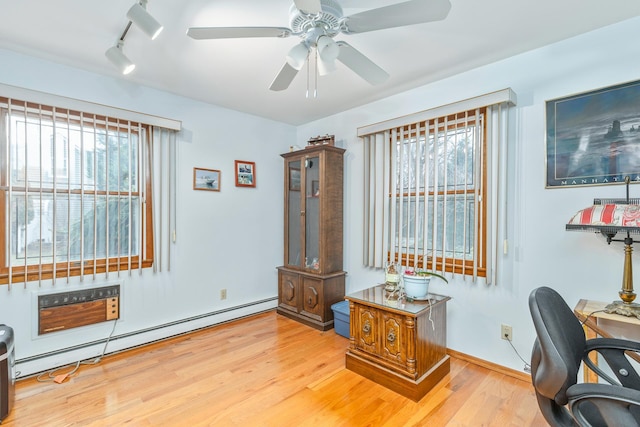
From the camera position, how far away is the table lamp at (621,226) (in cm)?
152

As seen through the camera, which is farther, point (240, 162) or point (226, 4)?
point (240, 162)

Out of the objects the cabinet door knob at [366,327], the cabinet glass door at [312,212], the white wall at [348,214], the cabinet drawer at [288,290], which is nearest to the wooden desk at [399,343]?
the cabinet door knob at [366,327]

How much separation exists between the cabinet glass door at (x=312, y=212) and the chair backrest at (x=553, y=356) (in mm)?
2242

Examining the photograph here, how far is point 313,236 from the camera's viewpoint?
3.37m

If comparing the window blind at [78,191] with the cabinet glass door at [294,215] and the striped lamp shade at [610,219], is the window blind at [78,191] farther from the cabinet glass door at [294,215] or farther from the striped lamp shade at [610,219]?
the striped lamp shade at [610,219]

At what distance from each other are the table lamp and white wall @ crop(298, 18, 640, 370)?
0.57 feet

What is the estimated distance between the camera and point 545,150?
2090 millimetres

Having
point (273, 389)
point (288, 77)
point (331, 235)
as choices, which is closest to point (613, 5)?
point (288, 77)

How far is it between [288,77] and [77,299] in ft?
7.90

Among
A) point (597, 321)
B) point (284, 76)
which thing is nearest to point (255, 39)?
point (284, 76)

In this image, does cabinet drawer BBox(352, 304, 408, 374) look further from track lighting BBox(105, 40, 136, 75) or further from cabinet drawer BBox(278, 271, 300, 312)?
track lighting BBox(105, 40, 136, 75)

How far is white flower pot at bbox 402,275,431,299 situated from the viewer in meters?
2.22

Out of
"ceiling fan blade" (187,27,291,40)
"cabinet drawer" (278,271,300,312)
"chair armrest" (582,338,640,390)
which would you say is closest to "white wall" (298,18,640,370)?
"chair armrest" (582,338,640,390)

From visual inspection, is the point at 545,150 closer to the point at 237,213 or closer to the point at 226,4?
the point at 226,4
